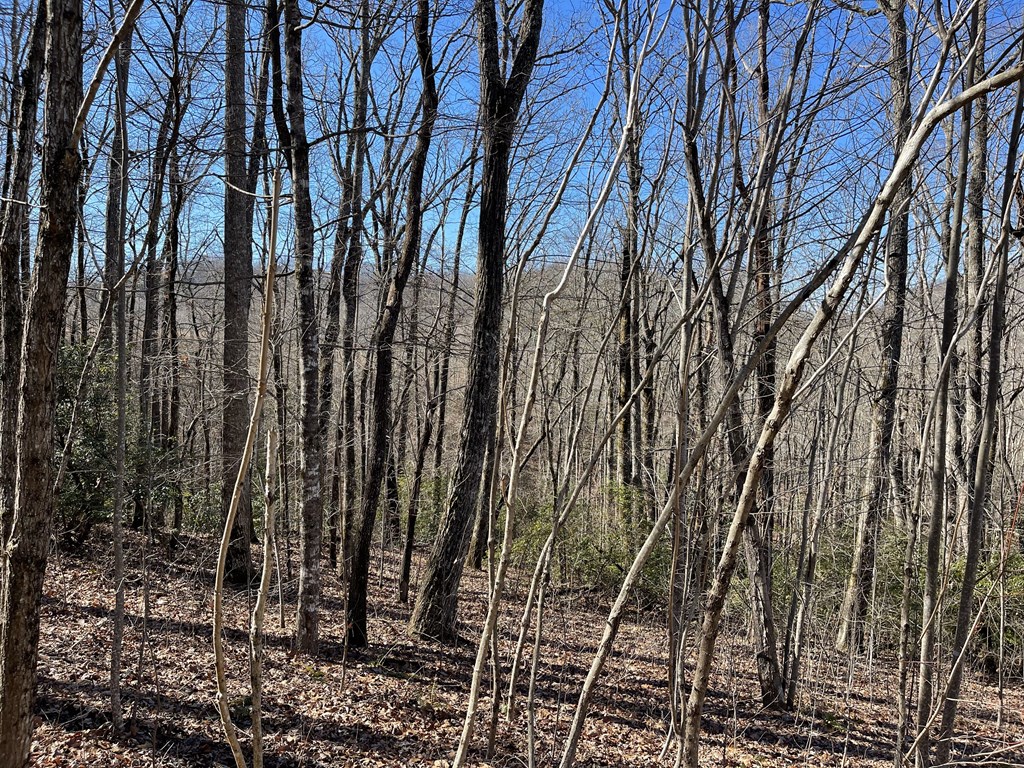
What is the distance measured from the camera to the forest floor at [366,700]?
14.4ft

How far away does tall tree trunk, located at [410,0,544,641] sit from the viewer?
21.0 feet

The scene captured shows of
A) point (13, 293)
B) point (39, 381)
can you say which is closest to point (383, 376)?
point (13, 293)

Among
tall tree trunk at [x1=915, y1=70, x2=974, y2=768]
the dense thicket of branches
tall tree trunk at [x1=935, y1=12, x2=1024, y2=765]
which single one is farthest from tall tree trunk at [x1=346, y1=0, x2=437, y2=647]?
tall tree trunk at [x1=935, y1=12, x2=1024, y2=765]

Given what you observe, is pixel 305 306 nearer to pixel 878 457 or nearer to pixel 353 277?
pixel 353 277

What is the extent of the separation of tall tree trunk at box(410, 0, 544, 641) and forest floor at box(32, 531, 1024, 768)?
66 centimetres

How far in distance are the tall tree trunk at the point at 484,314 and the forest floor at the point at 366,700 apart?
658mm

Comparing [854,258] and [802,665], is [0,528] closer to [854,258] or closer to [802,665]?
[854,258]

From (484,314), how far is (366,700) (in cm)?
376

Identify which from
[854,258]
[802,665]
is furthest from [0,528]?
[802,665]

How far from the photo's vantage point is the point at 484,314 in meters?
6.63

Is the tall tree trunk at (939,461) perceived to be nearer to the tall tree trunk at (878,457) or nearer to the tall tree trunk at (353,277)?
the tall tree trunk at (878,457)

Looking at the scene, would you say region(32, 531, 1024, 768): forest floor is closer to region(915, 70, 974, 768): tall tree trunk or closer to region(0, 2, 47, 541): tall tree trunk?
region(915, 70, 974, 768): tall tree trunk

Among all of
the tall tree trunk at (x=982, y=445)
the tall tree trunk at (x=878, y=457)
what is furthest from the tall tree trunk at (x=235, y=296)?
the tall tree trunk at (x=878, y=457)

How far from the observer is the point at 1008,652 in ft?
28.6
